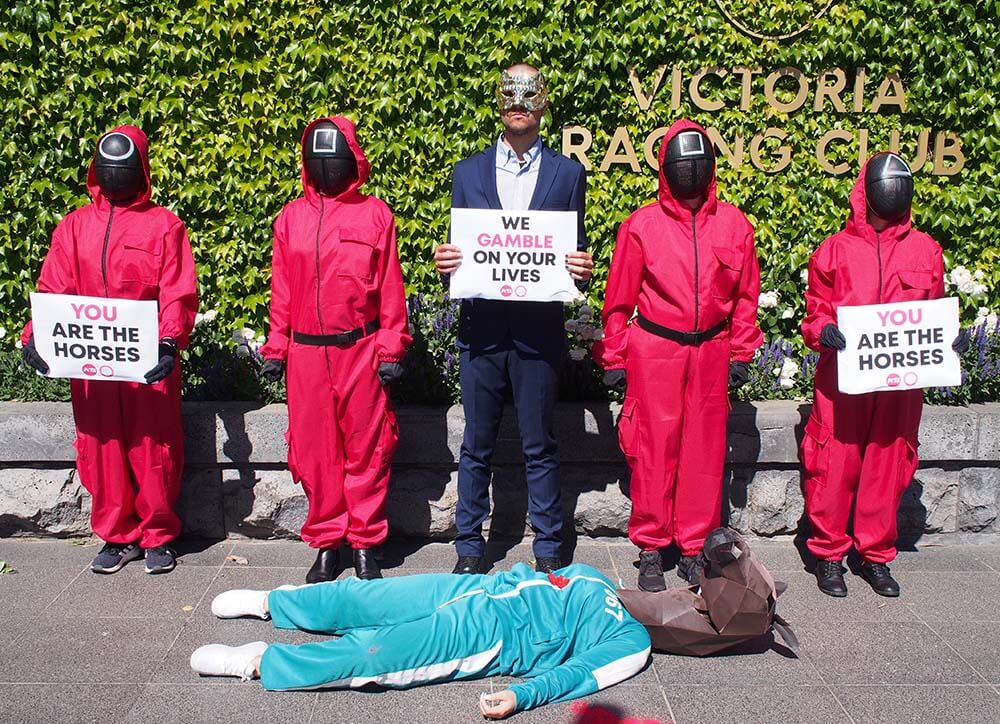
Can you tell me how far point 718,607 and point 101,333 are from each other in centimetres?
303

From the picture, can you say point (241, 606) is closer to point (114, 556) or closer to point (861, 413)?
point (114, 556)

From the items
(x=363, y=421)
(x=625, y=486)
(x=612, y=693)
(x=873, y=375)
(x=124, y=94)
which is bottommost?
(x=612, y=693)

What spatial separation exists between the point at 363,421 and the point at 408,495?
2.70 feet

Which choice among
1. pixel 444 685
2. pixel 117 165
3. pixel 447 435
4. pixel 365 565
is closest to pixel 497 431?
pixel 447 435

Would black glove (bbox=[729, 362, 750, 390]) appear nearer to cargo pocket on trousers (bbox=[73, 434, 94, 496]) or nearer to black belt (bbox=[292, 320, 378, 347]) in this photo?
black belt (bbox=[292, 320, 378, 347])

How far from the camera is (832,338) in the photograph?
4.50 meters

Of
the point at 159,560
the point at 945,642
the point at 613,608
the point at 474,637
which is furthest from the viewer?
the point at 159,560

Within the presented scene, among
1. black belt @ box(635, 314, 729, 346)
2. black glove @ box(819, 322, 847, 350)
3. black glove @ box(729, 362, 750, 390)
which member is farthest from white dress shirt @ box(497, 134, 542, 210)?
black glove @ box(819, 322, 847, 350)

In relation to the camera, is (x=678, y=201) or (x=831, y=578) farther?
(x=831, y=578)

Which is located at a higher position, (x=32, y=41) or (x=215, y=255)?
(x=32, y=41)

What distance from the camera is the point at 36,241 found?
5.96m

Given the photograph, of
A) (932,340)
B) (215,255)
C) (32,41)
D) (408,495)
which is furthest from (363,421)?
(32,41)

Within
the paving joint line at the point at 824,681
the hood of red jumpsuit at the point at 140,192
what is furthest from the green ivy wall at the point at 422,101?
the paving joint line at the point at 824,681

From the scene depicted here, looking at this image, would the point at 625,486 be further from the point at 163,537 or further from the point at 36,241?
Result: the point at 36,241
